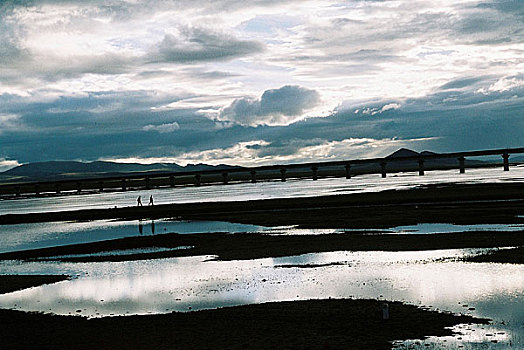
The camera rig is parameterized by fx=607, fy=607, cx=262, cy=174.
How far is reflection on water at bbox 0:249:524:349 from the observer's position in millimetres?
19953

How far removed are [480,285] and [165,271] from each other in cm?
1463

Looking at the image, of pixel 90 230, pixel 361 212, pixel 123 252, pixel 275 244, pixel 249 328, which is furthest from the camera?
pixel 361 212

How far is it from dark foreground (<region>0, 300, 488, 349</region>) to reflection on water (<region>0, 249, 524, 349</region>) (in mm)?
1144

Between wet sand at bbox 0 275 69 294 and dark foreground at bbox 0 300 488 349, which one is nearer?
dark foreground at bbox 0 300 488 349

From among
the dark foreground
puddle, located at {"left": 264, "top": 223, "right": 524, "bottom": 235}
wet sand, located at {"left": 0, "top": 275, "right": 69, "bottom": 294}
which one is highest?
wet sand, located at {"left": 0, "top": 275, "right": 69, "bottom": 294}

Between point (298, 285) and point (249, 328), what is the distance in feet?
20.5

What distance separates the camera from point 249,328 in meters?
17.7

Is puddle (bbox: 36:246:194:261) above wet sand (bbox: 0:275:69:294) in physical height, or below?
below

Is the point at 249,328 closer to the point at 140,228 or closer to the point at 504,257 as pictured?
the point at 504,257

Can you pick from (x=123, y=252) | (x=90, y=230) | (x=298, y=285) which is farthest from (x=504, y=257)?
(x=90, y=230)

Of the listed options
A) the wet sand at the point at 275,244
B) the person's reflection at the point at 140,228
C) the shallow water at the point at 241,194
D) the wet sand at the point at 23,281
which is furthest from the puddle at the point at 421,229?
the shallow water at the point at 241,194

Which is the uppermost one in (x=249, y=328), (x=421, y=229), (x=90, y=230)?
(x=90, y=230)

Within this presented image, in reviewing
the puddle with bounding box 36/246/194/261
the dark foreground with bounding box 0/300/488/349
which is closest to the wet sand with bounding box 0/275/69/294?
the dark foreground with bounding box 0/300/488/349

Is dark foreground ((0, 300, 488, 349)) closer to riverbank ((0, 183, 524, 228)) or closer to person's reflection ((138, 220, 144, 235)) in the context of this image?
riverbank ((0, 183, 524, 228))
